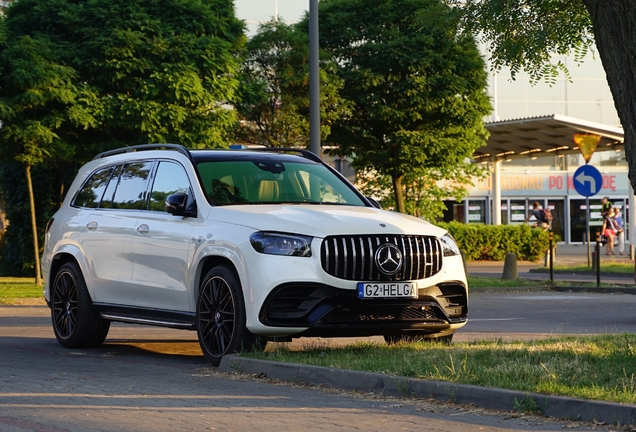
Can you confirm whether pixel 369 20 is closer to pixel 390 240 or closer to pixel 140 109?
pixel 140 109

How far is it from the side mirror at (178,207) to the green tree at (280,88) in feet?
56.8

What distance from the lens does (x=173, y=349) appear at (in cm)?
1240

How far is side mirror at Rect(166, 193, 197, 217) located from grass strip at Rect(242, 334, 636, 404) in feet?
4.44

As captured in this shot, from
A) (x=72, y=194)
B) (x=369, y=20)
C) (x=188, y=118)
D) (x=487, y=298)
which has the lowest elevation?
(x=487, y=298)

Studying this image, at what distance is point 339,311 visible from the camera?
10008 millimetres

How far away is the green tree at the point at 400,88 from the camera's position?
3144 cm

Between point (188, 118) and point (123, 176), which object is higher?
point (188, 118)

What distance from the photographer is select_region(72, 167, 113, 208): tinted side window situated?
1266cm

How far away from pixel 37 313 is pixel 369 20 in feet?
54.8

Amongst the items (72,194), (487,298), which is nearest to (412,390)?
(72,194)

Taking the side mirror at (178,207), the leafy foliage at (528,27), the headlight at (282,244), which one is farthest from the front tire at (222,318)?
the leafy foliage at (528,27)

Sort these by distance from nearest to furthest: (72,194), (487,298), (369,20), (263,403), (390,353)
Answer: (263,403)
(390,353)
(72,194)
(487,298)
(369,20)

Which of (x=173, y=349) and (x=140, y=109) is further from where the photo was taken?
→ (x=140, y=109)

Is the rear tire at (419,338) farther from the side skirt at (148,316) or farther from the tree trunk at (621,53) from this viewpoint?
the tree trunk at (621,53)
